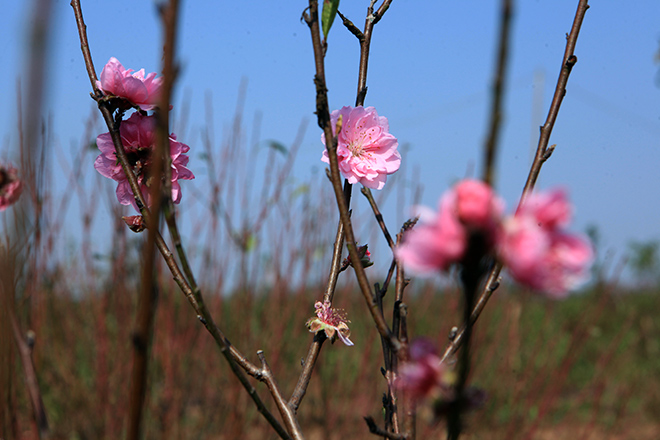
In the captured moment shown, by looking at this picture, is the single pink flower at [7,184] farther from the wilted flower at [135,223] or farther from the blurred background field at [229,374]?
the blurred background field at [229,374]

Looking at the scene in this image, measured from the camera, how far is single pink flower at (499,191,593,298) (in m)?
0.30

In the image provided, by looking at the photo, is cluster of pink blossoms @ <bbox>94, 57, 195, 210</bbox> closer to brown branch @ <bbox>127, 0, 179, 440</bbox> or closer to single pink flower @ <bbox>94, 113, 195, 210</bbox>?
single pink flower @ <bbox>94, 113, 195, 210</bbox>

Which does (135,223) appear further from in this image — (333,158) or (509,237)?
(509,237)

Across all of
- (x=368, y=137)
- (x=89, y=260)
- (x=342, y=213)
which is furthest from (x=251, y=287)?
(x=342, y=213)

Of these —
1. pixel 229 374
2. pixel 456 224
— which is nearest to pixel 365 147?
pixel 456 224

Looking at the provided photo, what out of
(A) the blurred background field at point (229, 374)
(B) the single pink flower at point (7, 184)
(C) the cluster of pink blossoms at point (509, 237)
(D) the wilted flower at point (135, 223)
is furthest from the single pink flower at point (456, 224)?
(A) the blurred background field at point (229, 374)

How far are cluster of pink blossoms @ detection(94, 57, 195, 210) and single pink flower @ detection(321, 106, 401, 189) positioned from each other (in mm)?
188

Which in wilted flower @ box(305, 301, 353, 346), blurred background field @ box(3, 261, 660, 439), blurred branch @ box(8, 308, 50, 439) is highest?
wilted flower @ box(305, 301, 353, 346)

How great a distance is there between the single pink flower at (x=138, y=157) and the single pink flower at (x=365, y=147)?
0.60 feet

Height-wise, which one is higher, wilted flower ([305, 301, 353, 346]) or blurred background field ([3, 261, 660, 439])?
wilted flower ([305, 301, 353, 346])

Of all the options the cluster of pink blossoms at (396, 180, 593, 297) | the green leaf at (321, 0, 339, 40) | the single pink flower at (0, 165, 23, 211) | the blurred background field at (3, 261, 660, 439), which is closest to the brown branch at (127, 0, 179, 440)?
the cluster of pink blossoms at (396, 180, 593, 297)

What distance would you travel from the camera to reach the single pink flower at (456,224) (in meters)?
0.31

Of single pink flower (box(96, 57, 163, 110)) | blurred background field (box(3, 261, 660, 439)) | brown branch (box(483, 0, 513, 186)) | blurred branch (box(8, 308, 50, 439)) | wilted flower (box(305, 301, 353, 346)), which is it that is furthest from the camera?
blurred background field (box(3, 261, 660, 439))

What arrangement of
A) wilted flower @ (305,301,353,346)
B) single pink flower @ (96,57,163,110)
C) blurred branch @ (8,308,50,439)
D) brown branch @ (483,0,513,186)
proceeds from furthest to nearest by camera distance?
1. wilted flower @ (305,301,353,346)
2. single pink flower @ (96,57,163,110)
3. blurred branch @ (8,308,50,439)
4. brown branch @ (483,0,513,186)
